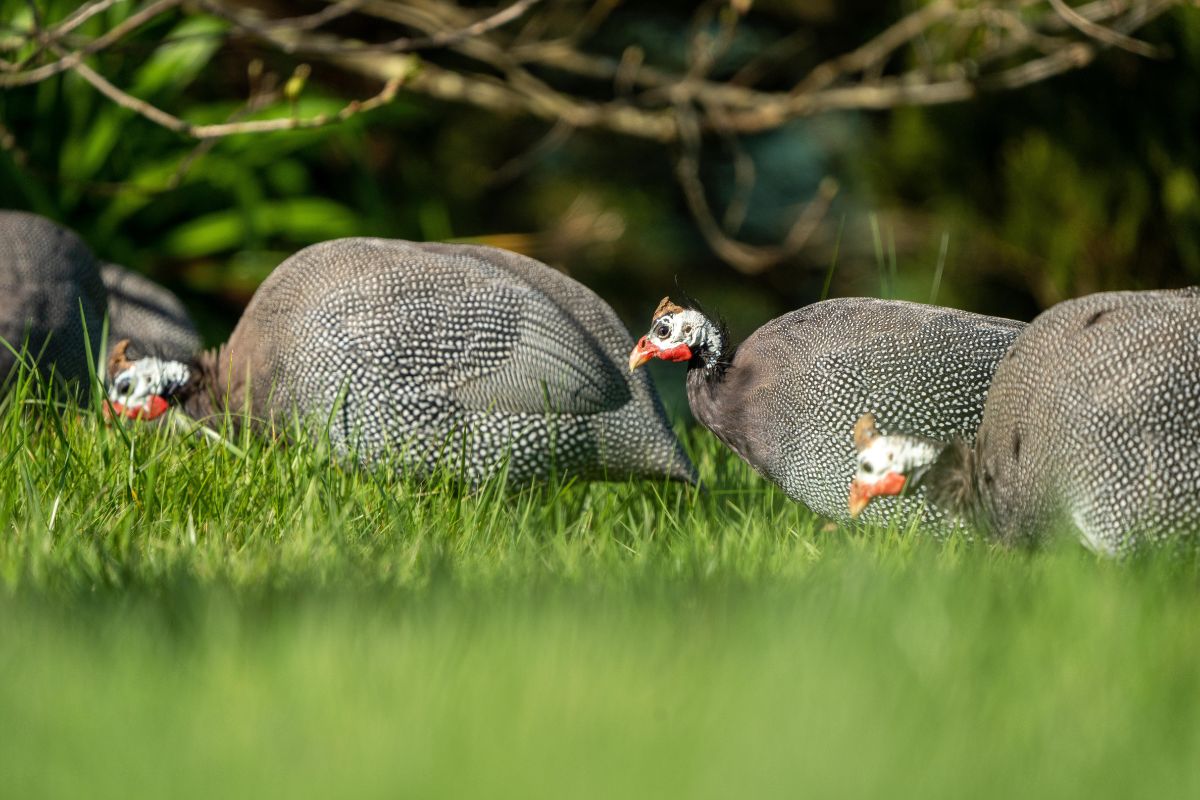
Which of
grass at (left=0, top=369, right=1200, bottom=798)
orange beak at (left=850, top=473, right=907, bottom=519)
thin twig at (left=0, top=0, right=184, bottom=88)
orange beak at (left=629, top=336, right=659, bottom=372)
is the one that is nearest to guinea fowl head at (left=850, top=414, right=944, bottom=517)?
orange beak at (left=850, top=473, right=907, bottom=519)

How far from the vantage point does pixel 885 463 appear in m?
2.79

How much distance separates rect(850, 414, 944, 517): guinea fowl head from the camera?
9.12 ft

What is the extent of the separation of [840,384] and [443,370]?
91 cm

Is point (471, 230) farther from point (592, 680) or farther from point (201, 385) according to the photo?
point (592, 680)

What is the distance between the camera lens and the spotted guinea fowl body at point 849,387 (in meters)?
2.98

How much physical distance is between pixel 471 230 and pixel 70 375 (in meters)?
3.49

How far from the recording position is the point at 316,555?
2.58 metres

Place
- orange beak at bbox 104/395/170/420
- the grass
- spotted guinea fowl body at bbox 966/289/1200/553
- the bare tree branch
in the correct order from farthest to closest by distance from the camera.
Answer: the bare tree branch → orange beak at bbox 104/395/170/420 → spotted guinea fowl body at bbox 966/289/1200/553 → the grass

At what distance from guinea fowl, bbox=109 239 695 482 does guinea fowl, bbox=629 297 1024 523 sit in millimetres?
345

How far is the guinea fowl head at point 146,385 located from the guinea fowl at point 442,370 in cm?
19

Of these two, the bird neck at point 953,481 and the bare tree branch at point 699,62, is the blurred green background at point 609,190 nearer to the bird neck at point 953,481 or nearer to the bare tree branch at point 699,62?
the bare tree branch at point 699,62

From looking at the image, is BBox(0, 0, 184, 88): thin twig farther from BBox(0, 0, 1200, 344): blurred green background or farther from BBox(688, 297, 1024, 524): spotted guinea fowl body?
BBox(688, 297, 1024, 524): spotted guinea fowl body

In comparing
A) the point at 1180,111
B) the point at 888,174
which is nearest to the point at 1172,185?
the point at 1180,111

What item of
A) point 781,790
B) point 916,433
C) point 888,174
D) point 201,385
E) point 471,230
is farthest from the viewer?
point 471,230
